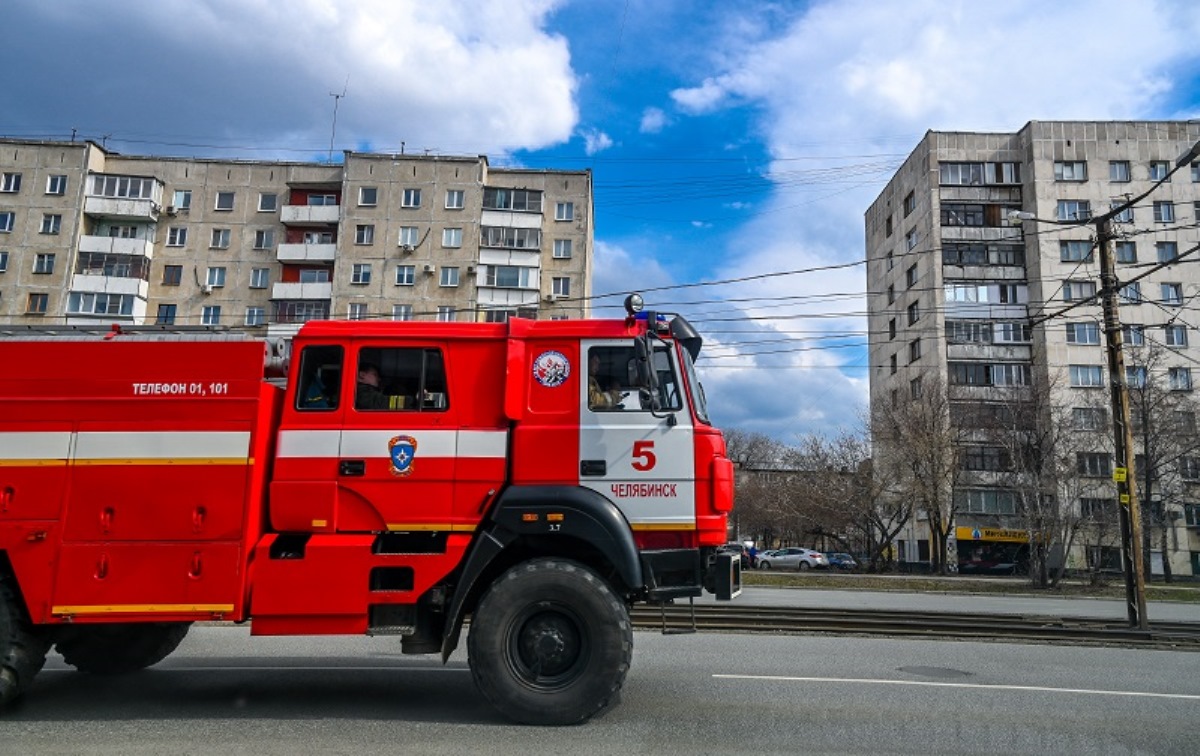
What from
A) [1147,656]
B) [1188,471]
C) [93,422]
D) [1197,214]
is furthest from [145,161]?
[1197,214]

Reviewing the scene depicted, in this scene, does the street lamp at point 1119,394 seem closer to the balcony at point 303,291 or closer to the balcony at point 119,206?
the balcony at point 303,291

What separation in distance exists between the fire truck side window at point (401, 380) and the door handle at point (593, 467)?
1.27 m

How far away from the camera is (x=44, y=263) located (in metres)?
49.6

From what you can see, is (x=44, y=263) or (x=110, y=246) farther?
(x=110, y=246)

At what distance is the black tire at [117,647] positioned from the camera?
25.5 ft

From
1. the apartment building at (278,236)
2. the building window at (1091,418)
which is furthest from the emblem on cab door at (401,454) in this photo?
the apartment building at (278,236)

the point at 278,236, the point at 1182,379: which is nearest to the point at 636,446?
the point at 278,236

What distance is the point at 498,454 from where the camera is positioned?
22.0 ft

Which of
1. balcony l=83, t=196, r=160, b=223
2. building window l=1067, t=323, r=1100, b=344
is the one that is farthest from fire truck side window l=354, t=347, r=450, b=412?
building window l=1067, t=323, r=1100, b=344

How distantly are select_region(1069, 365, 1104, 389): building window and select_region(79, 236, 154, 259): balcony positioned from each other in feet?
200

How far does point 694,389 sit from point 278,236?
5055 centimetres

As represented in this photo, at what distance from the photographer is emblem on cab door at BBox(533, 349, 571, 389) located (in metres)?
6.88

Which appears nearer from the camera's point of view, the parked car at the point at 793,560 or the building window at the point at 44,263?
the parked car at the point at 793,560

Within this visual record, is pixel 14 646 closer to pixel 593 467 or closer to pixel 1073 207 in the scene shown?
pixel 593 467
